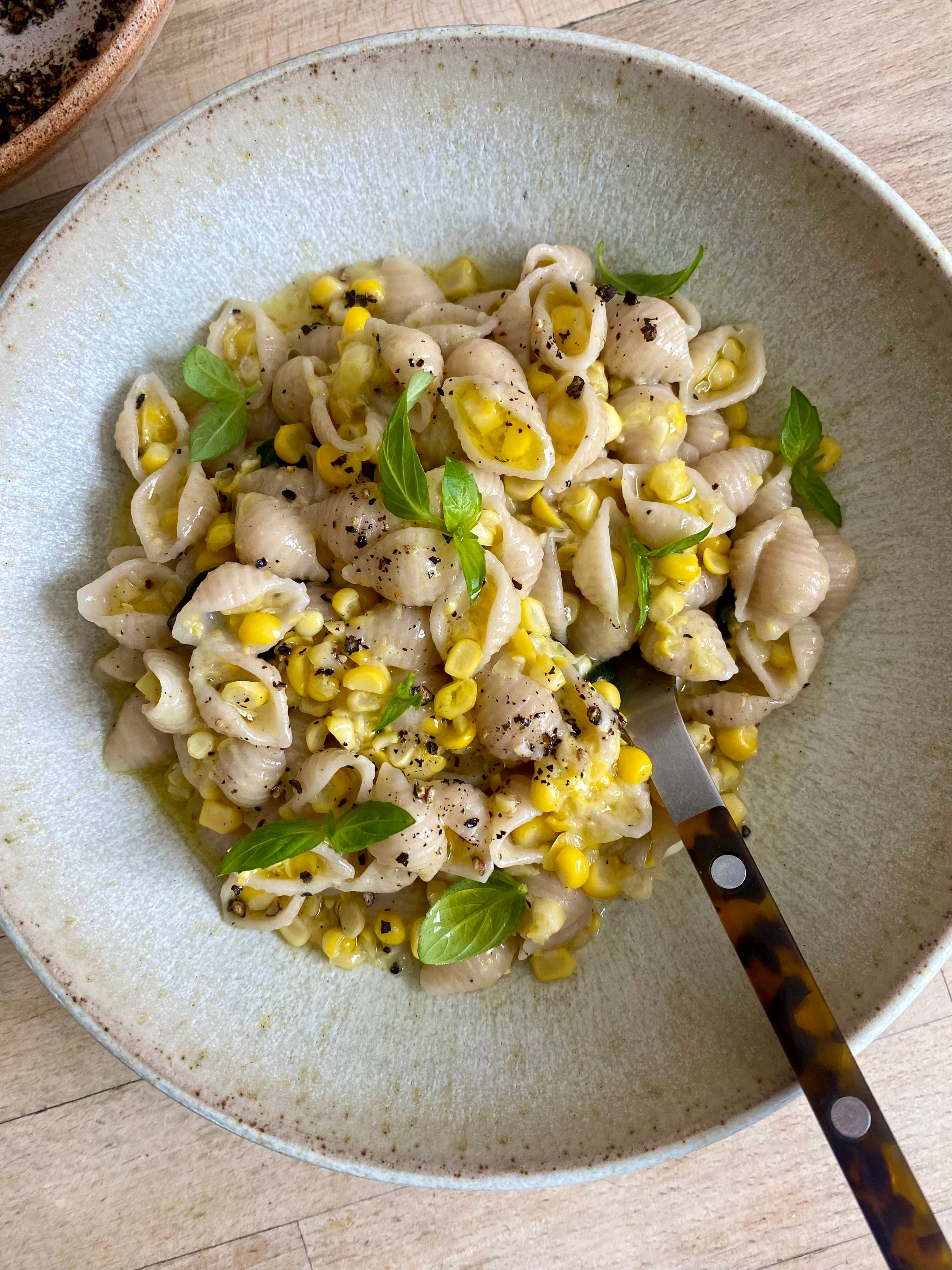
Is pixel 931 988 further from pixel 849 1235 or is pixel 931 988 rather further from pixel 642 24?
pixel 642 24

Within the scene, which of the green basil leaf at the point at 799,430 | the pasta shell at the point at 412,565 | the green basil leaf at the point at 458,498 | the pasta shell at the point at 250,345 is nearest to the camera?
the green basil leaf at the point at 458,498

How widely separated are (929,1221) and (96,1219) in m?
2.28

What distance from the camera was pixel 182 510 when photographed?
237 cm

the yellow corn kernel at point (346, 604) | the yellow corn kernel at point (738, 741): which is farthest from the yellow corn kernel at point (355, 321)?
the yellow corn kernel at point (738, 741)

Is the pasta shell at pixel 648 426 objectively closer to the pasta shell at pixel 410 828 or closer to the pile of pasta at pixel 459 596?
the pile of pasta at pixel 459 596

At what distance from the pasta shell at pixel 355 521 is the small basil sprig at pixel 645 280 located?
0.95 m

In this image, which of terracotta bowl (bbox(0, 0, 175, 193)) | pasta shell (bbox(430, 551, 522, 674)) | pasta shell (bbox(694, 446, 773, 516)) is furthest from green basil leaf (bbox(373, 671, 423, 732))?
terracotta bowl (bbox(0, 0, 175, 193))

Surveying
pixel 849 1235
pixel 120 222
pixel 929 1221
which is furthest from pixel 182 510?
pixel 849 1235

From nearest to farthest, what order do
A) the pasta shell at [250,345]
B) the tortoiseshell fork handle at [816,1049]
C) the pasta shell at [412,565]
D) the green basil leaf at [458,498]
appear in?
the tortoiseshell fork handle at [816,1049] < the green basil leaf at [458,498] < the pasta shell at [412,565] < the pasta shell at [250,345]

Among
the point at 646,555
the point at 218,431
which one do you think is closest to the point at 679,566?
the point at 646,555

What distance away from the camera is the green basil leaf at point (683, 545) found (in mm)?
2172

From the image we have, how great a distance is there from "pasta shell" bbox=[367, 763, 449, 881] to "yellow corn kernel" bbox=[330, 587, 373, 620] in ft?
1.27

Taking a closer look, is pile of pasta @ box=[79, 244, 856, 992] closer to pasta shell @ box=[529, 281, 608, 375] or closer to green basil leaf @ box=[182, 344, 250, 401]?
pasta shell @ box=[529, 281, 608, 375]

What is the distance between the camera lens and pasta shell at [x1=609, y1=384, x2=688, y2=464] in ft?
7.76
